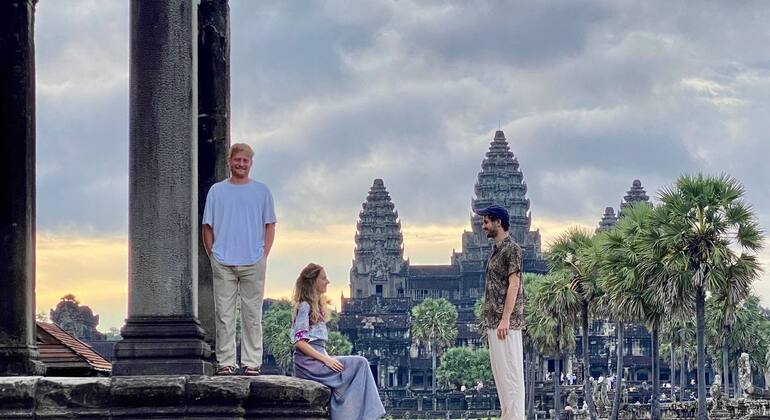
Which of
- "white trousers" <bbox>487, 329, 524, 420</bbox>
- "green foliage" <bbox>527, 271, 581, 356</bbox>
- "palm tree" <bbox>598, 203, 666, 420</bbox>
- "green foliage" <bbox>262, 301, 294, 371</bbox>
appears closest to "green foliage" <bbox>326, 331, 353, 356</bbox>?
"green foliage" <bbox>262, 301, 294, 371</bbox>

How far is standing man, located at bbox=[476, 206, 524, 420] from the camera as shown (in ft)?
50.2

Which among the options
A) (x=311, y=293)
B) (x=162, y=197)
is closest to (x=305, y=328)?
(x=311, y=293)

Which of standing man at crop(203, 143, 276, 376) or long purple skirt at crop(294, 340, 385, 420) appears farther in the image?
standing man at crop(203, 143, 276, 376)

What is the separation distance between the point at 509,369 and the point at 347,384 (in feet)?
5.25

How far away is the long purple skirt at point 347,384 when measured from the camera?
14336 millimetres

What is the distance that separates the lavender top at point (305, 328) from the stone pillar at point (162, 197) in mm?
705

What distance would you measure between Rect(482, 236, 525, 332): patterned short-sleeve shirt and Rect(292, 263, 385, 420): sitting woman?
4.62 ft

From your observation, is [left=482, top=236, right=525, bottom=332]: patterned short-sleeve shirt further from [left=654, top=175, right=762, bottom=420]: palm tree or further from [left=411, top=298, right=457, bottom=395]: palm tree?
[left=411, top=298, right=457, bottom=395]: palm tree

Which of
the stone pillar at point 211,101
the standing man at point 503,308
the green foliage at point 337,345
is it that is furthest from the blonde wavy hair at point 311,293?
the green foliage at point 337,345

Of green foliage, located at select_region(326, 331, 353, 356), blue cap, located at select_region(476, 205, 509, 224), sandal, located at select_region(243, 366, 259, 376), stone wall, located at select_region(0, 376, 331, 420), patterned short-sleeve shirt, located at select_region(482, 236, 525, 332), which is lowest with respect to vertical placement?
stone wall, located at select_region(0, 376, 331, 420)

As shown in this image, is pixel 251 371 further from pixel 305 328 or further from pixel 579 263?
pixel 579 263

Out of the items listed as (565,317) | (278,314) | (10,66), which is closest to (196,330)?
(10,66)

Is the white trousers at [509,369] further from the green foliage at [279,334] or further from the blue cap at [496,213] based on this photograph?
the green foliage at [279,334]

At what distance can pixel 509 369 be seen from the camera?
15.4 m
